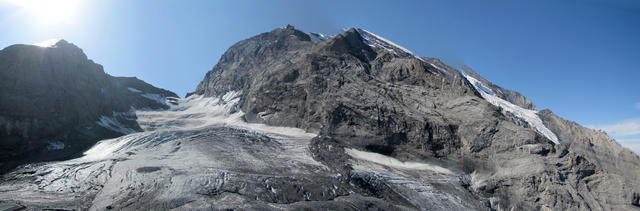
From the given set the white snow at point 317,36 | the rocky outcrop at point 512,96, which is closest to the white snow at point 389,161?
the rocky outcrop at point 512,96

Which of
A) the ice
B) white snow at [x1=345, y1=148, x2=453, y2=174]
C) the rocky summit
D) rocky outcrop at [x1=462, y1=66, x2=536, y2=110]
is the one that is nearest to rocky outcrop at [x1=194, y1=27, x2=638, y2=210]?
the rocky summit

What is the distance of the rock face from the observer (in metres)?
32.7

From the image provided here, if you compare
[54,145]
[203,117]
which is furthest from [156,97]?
[54,145]

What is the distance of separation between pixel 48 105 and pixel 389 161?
37.4 meters

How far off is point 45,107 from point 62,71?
7972 millimetres

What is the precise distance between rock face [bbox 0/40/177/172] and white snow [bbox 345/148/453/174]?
1107 inches

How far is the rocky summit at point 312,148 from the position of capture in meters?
21.0

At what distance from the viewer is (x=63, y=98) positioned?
40.4m

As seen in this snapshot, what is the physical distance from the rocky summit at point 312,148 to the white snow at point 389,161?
0.12 m

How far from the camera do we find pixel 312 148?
110ft

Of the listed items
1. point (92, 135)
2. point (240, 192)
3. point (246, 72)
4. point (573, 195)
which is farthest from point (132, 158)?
point (246, 72)

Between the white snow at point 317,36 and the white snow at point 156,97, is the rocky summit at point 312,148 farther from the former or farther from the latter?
the white snow at point 317,36

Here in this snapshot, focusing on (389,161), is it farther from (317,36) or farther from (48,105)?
(317,36)

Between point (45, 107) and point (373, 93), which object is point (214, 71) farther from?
point (373, 93)
